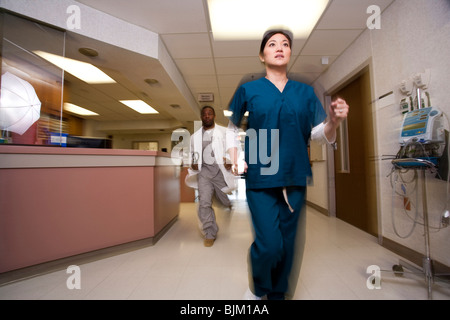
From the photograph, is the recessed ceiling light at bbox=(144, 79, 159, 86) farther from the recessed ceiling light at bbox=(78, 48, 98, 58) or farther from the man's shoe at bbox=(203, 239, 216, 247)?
the man's shoe at bbox=(203, 239, 216, 247)

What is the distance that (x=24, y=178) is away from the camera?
146cm

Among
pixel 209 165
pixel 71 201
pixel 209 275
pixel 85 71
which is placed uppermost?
pixel 85 71

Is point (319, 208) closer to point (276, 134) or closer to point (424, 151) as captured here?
point (424, 151)

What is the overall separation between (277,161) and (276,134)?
13 centimetres

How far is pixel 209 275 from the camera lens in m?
1.49

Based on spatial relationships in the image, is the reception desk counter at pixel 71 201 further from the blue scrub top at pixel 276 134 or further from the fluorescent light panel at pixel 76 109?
the fluorescent light panel at pixel 76 109

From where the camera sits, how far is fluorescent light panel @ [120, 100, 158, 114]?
18.6 ft

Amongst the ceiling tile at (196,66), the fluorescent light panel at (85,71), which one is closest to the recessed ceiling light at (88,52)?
the fluorescent light panel at (85,71)

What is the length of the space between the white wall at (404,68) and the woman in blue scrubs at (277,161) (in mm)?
1248

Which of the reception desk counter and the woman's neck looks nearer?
the woman's neck

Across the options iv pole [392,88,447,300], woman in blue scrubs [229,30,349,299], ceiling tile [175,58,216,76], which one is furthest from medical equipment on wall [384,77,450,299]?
ceiling tile [175,58,216,76]

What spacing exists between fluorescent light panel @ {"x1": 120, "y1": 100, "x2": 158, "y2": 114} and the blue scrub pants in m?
5.48

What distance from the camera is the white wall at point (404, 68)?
4.94 ft

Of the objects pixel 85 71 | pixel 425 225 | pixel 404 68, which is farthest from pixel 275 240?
pixel 85 71
